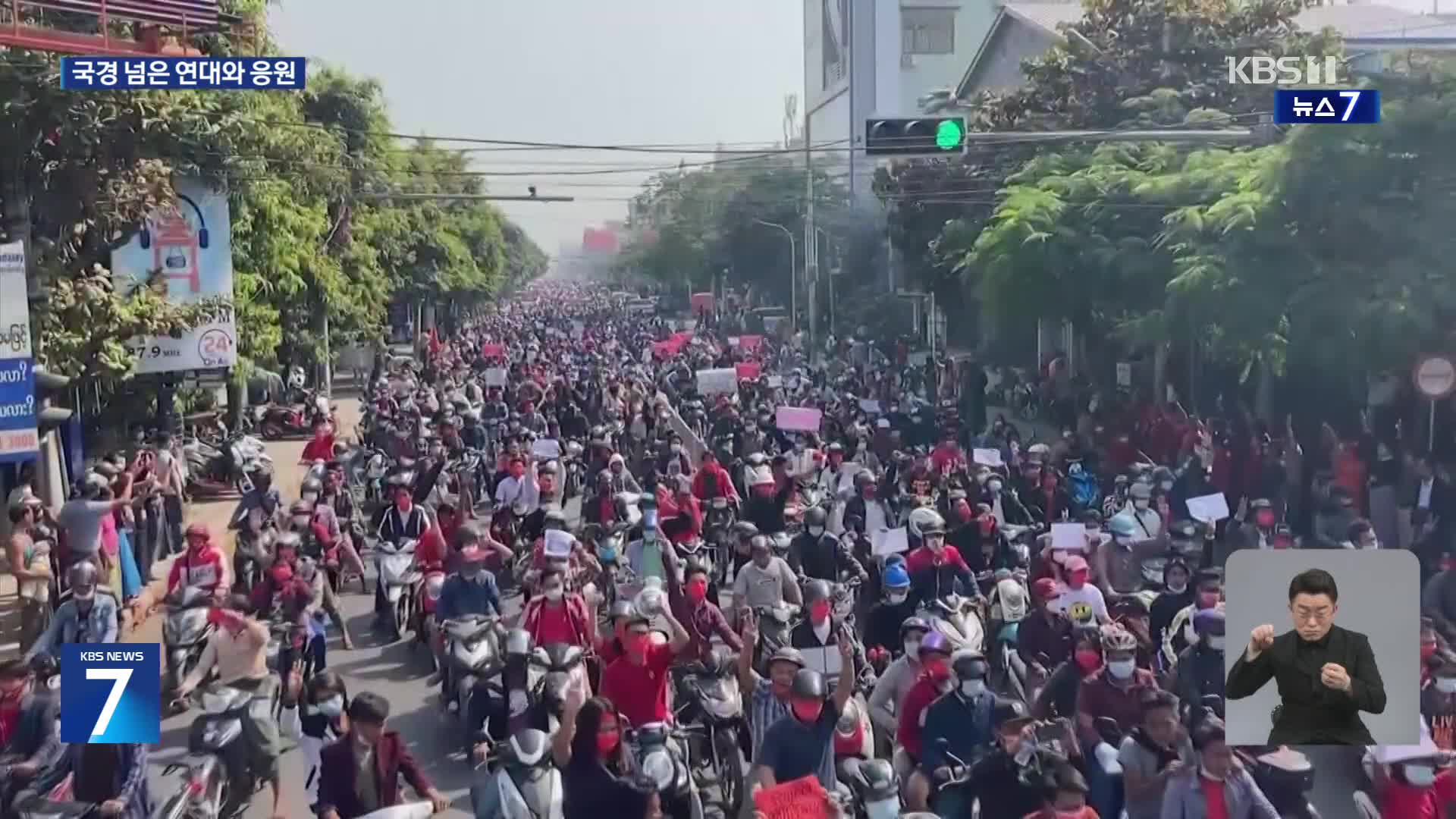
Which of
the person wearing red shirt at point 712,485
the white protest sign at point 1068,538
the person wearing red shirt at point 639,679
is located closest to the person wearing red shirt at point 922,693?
the person wearing red shirt at point 639,679

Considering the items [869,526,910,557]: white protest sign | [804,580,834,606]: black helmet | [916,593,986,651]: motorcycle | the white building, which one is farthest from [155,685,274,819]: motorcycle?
the white building

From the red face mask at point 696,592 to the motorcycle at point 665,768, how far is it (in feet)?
8.57

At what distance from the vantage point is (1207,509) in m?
13.1

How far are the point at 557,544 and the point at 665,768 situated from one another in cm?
428

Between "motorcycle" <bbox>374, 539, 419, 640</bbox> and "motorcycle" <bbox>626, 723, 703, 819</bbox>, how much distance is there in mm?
6767

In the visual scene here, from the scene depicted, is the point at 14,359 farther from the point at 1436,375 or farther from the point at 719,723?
the point at 1436,375

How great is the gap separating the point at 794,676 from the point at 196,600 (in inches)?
225

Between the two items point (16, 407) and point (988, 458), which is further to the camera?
point (988, 458)

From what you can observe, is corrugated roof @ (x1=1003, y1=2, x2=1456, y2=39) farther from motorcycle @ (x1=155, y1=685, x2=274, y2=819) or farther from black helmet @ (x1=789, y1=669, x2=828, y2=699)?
motorcycle @ (x1=155, y1=685, x2=274, y2=819)

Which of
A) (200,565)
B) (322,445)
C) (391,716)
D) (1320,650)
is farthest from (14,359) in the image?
(1320,650)

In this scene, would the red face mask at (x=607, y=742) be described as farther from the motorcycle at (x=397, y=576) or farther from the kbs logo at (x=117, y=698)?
the motorcycle at (x=397, y=576)

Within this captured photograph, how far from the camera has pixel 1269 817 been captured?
7.21m

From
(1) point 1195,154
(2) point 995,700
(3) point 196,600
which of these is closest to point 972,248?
(1) point 1195,154

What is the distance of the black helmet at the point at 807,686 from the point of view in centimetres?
804
